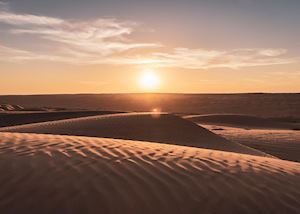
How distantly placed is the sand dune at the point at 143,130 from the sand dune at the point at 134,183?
454cm

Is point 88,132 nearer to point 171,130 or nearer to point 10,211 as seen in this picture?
point 171,130

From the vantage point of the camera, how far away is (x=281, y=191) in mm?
3660

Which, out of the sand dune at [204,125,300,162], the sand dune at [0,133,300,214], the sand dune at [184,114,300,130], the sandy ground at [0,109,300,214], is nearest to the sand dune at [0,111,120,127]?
the sand dune at [204,125,300,162]

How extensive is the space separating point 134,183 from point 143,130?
695 centimetres

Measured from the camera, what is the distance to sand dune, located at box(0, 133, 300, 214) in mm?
2992

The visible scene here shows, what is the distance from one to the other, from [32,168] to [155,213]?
1.28m

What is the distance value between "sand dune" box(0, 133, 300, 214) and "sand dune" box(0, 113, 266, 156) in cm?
454

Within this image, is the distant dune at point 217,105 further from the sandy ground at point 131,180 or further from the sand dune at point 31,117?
the sandy ground at point 131,180

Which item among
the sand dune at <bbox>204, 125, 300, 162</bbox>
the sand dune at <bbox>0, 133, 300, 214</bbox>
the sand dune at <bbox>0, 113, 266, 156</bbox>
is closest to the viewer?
the sand dune at <bbox>0, 133, 300, 214</bbox>

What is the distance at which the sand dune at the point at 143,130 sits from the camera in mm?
9352

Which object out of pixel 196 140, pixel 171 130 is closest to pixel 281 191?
pixel 196 140

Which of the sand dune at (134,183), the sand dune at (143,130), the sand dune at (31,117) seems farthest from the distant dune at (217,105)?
the sand dune at (134,183)

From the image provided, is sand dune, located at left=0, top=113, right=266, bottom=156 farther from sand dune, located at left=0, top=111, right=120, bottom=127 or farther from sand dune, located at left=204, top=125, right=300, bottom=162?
sand dune, located at left=0, top=111, right=120, bottom=127

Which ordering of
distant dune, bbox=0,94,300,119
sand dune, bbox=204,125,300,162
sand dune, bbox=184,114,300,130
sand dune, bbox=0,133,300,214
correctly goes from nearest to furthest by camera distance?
sand dune, bbox=0,133,300,214, sand dune, bbox=204,125,300,162, sand dune, bbox=184,114,300,130, distant dune, bbox=0,94,300,119
